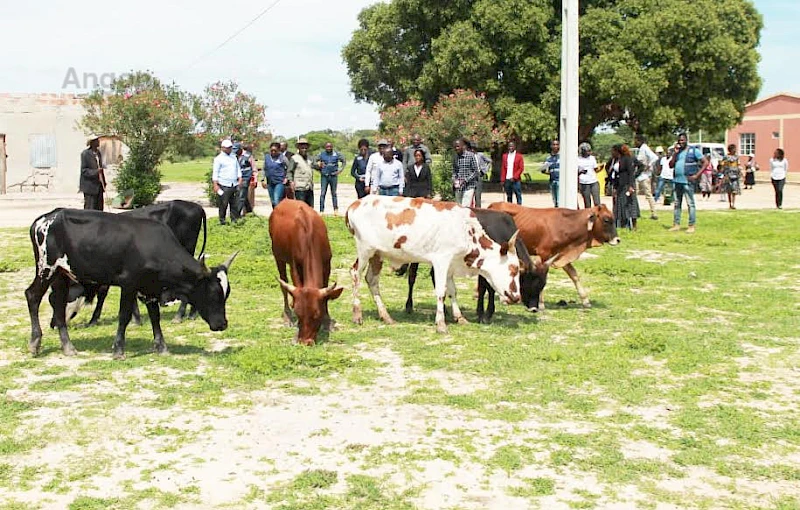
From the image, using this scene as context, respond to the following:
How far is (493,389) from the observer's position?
6828 mm

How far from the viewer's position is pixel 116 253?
7719mm

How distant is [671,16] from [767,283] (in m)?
21.4

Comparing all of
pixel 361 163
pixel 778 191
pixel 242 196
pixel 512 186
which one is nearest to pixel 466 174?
pixel 361 163

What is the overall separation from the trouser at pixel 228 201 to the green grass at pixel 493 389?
16.4 ft

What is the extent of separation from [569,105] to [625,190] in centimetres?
372

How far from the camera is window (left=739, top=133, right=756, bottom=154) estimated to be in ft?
166

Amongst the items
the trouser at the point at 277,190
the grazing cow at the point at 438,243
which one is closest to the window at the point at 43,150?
the trouser at the point at 277,190

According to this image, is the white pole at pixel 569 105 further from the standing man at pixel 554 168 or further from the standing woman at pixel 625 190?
the standing man at pixel 554 168

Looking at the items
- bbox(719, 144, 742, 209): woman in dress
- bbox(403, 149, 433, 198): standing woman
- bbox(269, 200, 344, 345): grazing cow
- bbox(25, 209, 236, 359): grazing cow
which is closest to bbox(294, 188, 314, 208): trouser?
bbox(403, 149, 433, 198): standing woman

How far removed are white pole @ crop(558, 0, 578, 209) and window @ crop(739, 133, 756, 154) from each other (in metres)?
40.2

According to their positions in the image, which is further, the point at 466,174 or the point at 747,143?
the point at 747,143

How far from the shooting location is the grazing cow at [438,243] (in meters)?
9.03

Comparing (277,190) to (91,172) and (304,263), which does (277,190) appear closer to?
(91,172)

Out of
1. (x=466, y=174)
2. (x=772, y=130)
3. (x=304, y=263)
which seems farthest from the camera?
(x=772, y=130)
